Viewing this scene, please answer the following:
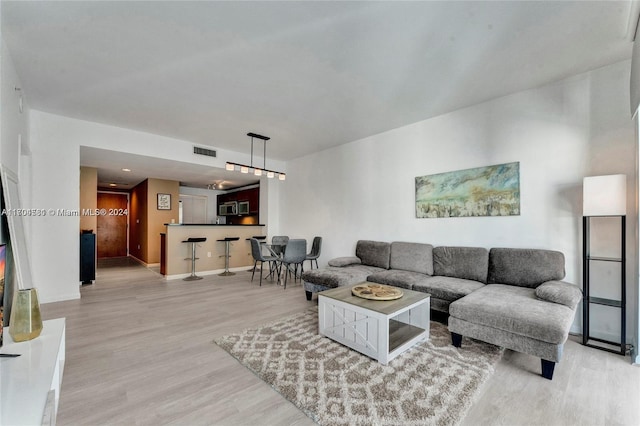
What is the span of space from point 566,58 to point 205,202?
9.39 meters

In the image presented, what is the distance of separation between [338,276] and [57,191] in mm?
4296

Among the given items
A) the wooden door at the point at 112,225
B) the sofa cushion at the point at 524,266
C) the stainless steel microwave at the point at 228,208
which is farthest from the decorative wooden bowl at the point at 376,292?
the wooden door at the point at 112,225

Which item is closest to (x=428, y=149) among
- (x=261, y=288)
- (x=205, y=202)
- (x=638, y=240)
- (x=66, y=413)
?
(x=638, y=240)

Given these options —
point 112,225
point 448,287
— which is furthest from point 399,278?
point 112,225

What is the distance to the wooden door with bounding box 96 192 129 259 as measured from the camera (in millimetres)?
8383

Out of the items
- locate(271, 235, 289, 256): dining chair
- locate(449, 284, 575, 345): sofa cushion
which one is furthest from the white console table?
locate(271, 235, 289, 256): dining chair

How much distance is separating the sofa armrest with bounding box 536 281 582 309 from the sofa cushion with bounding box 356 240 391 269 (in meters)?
1.99

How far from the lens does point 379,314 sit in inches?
86.7

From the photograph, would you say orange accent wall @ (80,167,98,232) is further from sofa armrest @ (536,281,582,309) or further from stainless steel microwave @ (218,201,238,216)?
sofa armrest @ (536,281,582,309)

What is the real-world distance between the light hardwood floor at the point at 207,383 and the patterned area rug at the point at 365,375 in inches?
3.5

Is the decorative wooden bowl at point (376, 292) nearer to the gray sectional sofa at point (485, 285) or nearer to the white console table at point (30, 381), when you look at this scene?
the gray sectional sofa at point (485, 285)

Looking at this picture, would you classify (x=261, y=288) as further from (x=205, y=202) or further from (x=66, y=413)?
(x=205, y=202)

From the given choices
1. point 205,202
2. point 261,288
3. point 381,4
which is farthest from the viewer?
point 205,202

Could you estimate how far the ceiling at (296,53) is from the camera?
2002mm
